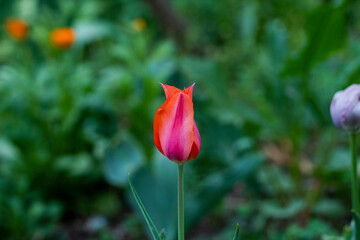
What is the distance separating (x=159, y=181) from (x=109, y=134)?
582 millimetres

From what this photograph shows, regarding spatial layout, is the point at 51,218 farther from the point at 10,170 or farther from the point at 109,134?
the point at 109,134

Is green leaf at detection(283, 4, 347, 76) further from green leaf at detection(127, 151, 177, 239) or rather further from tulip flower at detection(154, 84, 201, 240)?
tulip flower at detection(154, 84, 201, 240)

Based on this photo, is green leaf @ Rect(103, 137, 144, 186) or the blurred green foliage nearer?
the blurred green foliage

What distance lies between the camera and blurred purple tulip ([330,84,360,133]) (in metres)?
0.64

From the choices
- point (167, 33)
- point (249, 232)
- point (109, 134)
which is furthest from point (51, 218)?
point (167, 33)

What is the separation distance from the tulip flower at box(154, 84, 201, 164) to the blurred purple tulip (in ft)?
0.86

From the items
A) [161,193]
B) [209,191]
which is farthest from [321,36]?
[161,193]

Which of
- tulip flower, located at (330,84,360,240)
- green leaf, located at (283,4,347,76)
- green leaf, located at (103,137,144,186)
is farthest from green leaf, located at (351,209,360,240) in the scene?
green leaf, located at (103,137,144,186)

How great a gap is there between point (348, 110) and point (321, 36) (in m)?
0.64

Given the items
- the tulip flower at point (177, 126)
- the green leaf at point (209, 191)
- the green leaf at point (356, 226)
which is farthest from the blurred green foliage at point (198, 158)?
the tulip flower at point (177, 126)

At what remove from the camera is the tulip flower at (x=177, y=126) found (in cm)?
52

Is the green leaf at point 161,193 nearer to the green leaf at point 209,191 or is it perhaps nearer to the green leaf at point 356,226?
the green leaf at point 209,191

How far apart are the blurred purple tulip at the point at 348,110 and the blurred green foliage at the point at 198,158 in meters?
0.51

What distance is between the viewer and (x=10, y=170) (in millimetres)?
1713
